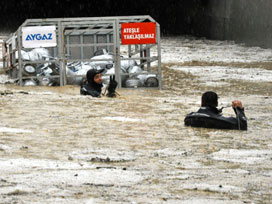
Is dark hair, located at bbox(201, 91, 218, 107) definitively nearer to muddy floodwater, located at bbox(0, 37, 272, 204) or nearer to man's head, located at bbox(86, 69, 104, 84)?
muddy floodwater, located at bbox(0, 37, 272, 204)

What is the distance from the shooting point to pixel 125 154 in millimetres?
6613

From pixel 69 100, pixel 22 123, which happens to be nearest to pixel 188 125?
pixel 22 123

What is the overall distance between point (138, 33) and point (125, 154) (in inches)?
479

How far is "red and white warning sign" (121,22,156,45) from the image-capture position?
18.4 meters

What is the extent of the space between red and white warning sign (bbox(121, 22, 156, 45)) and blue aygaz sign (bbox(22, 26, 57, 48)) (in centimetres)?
225

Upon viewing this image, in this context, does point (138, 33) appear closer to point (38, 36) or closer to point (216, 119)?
point (38, 36)

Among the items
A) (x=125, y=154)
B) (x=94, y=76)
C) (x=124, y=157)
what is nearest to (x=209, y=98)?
(x=125, y=154)

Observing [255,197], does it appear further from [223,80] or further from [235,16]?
[235,16]

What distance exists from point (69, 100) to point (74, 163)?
256 inches

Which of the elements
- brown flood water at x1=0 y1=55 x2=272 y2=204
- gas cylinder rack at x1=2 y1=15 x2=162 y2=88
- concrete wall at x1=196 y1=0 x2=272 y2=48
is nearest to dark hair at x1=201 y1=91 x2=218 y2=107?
brown flood water at x1=0 y1=55 x2=272 y2=204

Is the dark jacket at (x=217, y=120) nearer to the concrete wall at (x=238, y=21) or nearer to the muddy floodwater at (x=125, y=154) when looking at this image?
the muddy floodwater at (x=125, y=154)

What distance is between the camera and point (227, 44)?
32.7m

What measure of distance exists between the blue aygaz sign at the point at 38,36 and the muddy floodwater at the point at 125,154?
5286 millimetres

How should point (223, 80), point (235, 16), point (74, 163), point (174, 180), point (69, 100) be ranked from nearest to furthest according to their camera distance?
point (174, 180) → point (74, 163) → point (69, 100) → point (223, 80) → point (235, 16)
